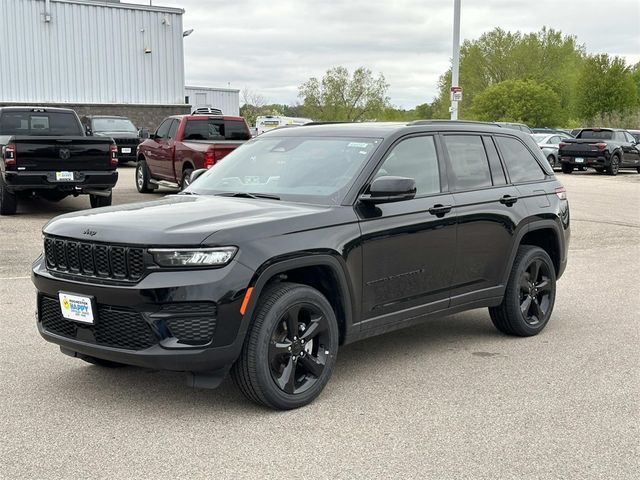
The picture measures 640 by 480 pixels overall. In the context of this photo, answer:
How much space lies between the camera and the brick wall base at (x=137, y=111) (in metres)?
35.2

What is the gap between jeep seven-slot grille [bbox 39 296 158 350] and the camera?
451cm

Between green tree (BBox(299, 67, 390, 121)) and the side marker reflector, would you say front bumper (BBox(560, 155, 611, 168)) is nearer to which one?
the side marker reflector

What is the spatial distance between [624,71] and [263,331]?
68337 millimetres

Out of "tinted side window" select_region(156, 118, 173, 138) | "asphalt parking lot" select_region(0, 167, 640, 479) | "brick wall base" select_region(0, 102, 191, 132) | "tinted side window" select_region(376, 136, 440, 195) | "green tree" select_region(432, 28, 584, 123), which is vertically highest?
"green tree" select_region(432, 28, 584, 123)

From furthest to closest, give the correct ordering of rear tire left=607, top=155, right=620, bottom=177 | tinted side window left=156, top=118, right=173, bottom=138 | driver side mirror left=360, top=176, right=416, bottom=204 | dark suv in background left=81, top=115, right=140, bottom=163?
1. rear tire left=607, top=155, right=620, bottom=177
2. dark suv in background left=81, top=115, right=140, bottom=163
3. tinted side window left=156, top=118, right=173, bottom=138
4. driver side mirror left=360, top=176, right=416, bottom=204

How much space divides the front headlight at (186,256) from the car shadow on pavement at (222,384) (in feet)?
3.16


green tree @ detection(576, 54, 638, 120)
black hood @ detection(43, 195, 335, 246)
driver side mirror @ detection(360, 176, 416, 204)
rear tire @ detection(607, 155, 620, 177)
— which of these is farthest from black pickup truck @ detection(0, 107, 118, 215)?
green tree @ detection(576, 54, 638, 120)

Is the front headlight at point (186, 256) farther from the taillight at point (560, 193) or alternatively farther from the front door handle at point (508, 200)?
the taillight at point (560, 193)

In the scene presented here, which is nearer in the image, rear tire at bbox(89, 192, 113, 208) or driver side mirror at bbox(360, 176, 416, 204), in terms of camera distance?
driver side mirror at bbox(360, 176, 416, 204)

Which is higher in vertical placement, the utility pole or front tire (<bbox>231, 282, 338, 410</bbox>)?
the utility pole

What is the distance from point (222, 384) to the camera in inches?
213

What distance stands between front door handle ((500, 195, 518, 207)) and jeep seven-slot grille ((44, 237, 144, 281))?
10.6 feet

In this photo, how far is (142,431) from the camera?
4.51m

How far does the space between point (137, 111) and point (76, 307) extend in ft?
109
